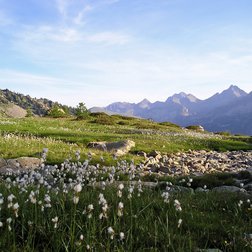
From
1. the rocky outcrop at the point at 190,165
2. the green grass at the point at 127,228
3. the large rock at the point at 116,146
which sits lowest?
the rocky outcrop at the point at 190,165

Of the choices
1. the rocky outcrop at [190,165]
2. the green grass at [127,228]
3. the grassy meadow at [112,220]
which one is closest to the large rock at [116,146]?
the rocky outcrop at [190,165]

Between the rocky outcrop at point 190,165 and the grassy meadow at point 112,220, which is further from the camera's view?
the rocky outcrop at point 190,165

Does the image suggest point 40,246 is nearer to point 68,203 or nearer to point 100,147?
point 68,203

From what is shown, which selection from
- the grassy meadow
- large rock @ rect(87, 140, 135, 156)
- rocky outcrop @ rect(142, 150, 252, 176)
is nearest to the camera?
the grassy meadow

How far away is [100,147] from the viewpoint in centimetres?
2623

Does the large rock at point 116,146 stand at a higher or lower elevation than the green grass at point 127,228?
lower

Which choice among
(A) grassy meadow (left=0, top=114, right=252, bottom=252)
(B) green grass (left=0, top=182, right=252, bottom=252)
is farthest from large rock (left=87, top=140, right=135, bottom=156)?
(B) green grass (left=0, top=182, right=252, bottom=252)

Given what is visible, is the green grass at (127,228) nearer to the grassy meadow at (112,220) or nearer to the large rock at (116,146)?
the grassy meadow at (112,220)

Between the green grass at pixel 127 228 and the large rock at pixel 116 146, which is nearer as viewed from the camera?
the green grass at pixel 127 228

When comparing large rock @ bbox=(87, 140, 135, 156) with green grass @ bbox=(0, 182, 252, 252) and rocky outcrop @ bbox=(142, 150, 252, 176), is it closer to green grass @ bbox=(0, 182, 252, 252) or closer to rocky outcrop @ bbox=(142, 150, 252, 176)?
rocky outcrop @ bbox=(142, 150, 252, 176)

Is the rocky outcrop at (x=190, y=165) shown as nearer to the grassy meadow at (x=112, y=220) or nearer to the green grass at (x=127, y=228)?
the grassy meadow at (x=112, y=220)

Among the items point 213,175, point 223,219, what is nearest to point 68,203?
point 223,219

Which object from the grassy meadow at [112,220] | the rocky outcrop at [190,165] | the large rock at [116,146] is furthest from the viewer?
the large rock at [116,146]

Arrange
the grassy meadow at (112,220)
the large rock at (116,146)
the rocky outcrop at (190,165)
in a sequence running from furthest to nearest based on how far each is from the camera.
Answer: the large rock at (116,146)
the rocky outcrop at (190,165)
the grassy meadow at (112,220)
